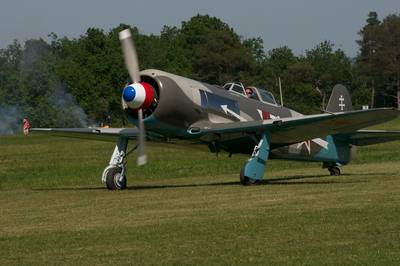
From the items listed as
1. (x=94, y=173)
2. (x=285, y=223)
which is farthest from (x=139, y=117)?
(x=94, y=173)

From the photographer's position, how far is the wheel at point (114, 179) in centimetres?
1864

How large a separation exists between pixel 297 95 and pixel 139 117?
2940 inches

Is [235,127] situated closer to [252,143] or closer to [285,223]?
[252,143]

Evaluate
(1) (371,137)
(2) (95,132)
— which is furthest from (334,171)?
(2) (95,132)

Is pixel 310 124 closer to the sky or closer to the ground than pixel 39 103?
closer to the ground

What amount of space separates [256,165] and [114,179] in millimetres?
2754

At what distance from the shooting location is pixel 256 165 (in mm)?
18281

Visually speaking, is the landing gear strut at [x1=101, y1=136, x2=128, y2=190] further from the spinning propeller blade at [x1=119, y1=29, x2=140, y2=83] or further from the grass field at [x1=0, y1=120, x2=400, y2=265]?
the spinning propeller blade at [x1=119, y1=29, x2=140, y2=83]

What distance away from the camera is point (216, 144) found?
1908cm

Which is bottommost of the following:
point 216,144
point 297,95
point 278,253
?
point 278,253

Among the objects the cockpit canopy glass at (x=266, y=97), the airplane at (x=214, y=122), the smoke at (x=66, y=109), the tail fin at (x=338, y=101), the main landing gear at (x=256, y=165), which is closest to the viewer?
the airplane at (x=214, y=122)

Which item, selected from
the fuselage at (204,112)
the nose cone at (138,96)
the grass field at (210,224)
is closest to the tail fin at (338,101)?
the fuselage at (204,112)

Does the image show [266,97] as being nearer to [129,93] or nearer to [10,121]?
[129,93]

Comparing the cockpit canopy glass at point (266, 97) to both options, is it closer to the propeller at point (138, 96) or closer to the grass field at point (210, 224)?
the grass field at point (210, 224)
